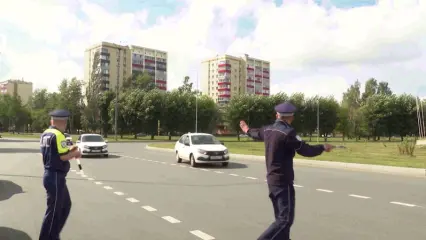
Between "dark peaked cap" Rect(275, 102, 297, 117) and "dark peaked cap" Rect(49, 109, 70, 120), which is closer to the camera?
"dark peaked cap" Rect(275, 102, 297, 117)

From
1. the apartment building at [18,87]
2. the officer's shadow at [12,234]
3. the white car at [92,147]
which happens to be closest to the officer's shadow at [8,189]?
the officer's shadow at [12,234]

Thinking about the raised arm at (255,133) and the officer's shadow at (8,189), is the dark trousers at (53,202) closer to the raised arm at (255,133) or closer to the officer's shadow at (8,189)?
the raised arm at (255,133)

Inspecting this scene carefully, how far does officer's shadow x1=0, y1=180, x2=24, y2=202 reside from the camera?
10.2 metres

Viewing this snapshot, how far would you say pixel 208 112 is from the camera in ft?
248

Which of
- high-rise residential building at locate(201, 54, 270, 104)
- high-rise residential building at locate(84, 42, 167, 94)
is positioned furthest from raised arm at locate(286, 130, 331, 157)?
high-rise residential building at locate(201, 54, 270, 104)

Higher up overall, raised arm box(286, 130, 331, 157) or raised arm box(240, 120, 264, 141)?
raised arm box(240, 120, 264, 141)

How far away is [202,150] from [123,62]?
379 ft

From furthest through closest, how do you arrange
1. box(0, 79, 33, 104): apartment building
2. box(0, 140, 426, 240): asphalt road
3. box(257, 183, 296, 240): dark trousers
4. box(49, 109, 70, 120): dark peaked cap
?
box(0, 79, 33, 104): apartment building → box(0, 140, 426, 240): asphalt road → box(49, 109, 70, 120): dark peaked cap → box(257, 183, 296, 240): dark trousers

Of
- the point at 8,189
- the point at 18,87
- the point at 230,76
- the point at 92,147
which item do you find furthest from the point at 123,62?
the point at 8,189

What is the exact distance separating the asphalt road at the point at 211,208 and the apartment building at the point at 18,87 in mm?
156304

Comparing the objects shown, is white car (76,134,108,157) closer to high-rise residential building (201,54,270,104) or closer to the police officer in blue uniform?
the police officer in blue uniform

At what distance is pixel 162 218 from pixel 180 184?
506cm

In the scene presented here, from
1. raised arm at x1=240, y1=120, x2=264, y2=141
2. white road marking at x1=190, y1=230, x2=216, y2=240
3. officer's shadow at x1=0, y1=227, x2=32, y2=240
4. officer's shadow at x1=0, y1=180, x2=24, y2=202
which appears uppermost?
raised arm at x1=240, y1=120, x2=264, y2=141

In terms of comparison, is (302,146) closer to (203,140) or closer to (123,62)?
(203,140)
